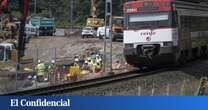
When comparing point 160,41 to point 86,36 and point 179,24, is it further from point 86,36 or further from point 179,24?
point 86,36

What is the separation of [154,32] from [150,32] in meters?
0.20

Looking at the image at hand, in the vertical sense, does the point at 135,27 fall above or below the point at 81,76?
above

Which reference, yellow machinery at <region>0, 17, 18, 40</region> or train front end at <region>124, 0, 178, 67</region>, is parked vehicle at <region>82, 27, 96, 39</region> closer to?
yellow machinery at <region>0, 17, 18, 40</region>

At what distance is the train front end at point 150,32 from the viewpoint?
28.5 metres

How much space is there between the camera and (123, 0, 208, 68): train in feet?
93.6

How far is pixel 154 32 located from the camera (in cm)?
2873

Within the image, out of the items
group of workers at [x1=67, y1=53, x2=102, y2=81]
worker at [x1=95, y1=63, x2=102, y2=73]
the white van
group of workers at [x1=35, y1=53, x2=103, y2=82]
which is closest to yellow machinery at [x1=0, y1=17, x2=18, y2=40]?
the white van

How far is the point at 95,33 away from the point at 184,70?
48.3 m

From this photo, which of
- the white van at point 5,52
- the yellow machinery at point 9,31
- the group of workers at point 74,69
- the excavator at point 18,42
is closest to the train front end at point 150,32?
the group of workers at point 74,69

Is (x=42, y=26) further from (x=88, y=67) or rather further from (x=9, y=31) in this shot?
(x=88, y=67)

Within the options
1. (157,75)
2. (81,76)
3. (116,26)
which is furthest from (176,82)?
(116,26)

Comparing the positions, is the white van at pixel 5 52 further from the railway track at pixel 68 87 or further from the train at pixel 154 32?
the railway track at pixel 68 87

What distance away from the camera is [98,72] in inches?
1277

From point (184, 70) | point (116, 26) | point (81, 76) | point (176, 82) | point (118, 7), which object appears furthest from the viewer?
point (118, 7)
